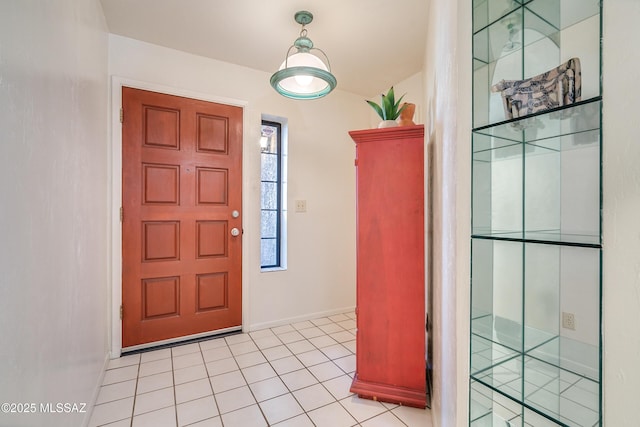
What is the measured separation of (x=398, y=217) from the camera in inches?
63.3

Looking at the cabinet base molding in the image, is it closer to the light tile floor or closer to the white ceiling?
the light tile floor

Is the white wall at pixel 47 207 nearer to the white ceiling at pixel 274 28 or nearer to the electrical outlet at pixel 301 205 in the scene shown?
the white ceiling at pixel 274 28

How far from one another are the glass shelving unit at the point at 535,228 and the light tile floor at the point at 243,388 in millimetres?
947

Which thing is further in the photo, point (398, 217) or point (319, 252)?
point (319, 252)

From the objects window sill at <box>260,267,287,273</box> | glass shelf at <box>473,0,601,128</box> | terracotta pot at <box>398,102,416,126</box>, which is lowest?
window sill at <box>260,267,287,273</box>

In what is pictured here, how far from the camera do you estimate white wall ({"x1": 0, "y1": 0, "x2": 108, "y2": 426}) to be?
28.7 inches

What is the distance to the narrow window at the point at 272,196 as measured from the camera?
2818 millimetres

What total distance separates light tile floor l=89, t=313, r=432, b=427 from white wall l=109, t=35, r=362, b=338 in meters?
0.52

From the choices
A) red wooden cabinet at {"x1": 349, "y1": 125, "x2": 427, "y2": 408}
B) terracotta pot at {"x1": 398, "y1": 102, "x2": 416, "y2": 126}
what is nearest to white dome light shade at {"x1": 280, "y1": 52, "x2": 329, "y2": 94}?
red wooden cabinet at {"x1": 349, "y1": 125, "x2": 427, "y2": 408}

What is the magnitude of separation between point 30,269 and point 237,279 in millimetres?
1779

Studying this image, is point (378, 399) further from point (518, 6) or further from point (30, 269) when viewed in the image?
point (518, 6)

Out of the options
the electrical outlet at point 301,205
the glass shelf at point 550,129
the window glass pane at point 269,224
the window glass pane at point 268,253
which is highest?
the glass shelf at point 550,129
